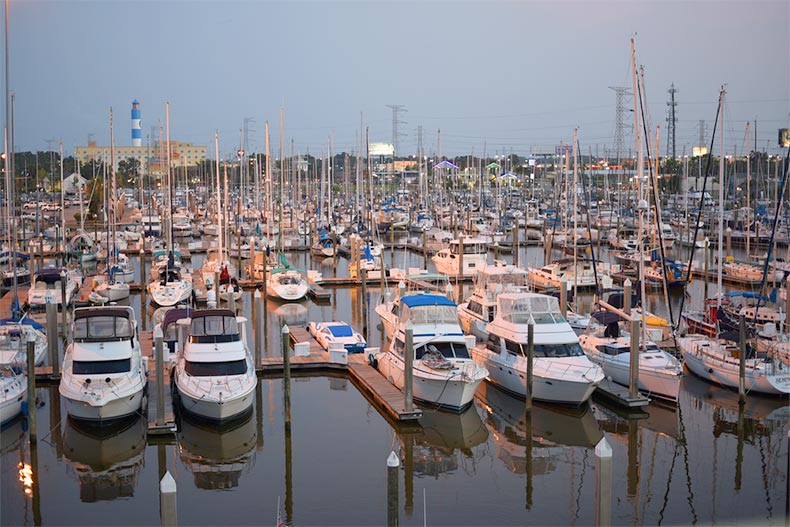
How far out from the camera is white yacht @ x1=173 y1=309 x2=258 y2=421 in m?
22.1

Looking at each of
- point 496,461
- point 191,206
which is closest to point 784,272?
point 496,461

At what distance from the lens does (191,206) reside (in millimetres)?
97375

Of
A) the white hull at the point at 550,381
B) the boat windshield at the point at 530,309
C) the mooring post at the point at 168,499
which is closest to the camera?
the mooring post at the point at 168,499

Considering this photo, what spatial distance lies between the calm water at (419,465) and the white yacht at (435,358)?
64cm

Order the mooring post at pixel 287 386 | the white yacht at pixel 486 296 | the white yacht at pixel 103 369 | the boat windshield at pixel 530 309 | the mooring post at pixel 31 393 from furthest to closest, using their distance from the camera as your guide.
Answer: the white yacht at pixel 486 296
the boat windshield at pixel 530 309
the white yacht at pixel 103 369
the mooring post at pixel 287 386
the mooring post at pixel 31 393

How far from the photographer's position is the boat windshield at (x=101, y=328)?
74.6 feet

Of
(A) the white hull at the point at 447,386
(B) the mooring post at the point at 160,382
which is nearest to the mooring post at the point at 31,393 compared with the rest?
(B) the mooring post at the point at 160,382

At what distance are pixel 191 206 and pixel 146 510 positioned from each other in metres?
81.8

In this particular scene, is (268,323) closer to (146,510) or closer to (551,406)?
(551,406)

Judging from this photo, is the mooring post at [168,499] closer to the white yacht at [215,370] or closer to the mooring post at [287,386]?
the mooring post at [287,386]

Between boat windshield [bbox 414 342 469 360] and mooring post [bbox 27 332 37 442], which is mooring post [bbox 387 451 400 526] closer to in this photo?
boat windshield [bbox 414 342 469 360]

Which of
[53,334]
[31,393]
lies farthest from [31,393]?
[53,334]

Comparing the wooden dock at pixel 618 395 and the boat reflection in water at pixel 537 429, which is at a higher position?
the wooden dock at pixel 618 395

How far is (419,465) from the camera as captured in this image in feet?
66.8
